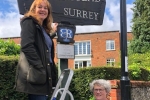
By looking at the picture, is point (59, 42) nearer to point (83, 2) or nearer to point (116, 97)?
point (83, 2)

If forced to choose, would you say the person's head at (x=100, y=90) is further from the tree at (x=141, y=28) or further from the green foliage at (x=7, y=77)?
the tree at (x=141, y=28)

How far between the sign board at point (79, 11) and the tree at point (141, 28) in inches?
980

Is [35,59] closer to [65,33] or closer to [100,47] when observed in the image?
[65,33]

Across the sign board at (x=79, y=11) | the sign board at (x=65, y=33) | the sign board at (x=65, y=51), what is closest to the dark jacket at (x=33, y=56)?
the sign board at (x=65, y=51)

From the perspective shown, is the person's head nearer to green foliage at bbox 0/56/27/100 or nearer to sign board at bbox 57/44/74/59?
sign board at bbox 57/44/74/59

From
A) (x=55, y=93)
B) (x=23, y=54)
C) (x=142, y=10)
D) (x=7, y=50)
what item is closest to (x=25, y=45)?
(x=23, y=54)

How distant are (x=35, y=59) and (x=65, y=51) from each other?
3.97 feet

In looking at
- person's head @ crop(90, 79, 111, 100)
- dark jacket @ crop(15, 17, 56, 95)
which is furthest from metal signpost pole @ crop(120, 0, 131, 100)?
dark jacket @ crop(15, 17, 56, 95)

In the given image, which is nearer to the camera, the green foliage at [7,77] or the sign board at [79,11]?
the sign board at [79,11]

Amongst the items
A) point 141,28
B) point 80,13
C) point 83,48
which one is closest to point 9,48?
point 80,13

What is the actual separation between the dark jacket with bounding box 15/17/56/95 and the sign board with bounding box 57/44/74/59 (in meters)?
0.88

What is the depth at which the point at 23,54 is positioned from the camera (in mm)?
3432

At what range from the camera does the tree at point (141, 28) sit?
97.5 feet

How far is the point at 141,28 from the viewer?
99.3ft
